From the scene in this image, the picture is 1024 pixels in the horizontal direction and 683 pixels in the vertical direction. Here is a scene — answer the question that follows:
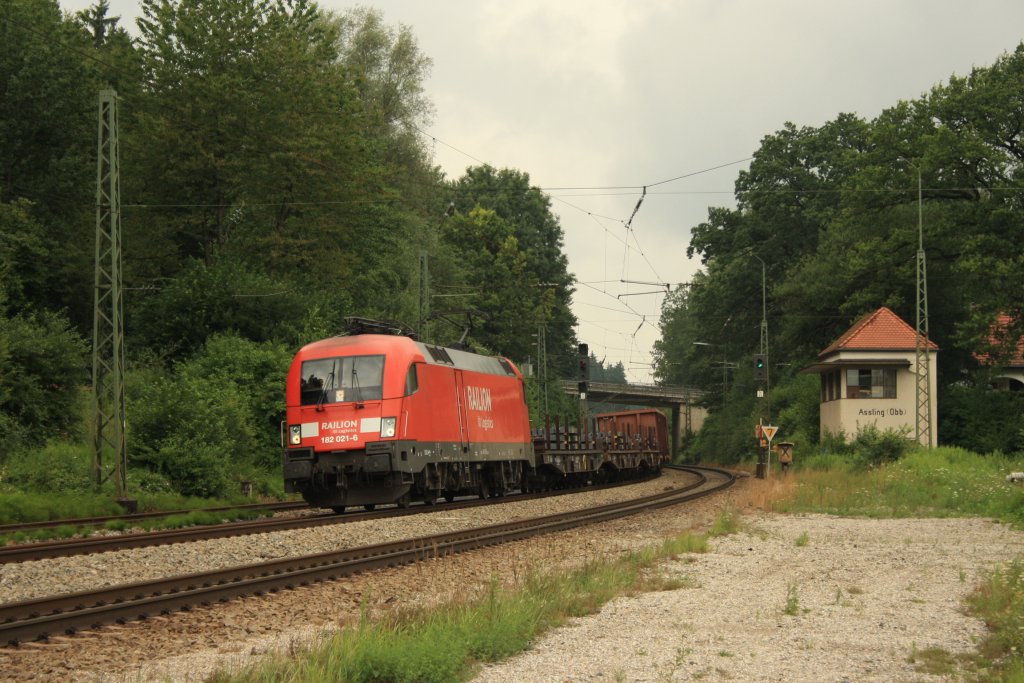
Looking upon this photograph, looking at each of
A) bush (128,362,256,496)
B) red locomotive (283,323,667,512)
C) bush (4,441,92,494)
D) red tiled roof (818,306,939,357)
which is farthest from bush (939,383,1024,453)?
bush (4,441,92,494)

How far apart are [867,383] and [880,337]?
1.90 meters

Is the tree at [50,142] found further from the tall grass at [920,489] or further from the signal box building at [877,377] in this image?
the signal box building at [877,377]

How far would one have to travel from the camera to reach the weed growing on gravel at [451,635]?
7.20 metres

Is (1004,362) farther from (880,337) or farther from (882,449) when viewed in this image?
(882,449)

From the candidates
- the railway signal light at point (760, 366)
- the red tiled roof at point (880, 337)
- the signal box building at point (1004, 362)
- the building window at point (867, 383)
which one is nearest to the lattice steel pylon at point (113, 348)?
the railway signal light at point (760, 366)

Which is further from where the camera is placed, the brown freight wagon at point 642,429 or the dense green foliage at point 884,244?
the brown freight wagon at point 642,429

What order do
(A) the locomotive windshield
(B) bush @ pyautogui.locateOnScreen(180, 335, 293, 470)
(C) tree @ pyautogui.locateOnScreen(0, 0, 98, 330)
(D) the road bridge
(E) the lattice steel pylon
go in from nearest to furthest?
(E) the lattice steel pylon < (A) the locomotive windshield < (B) bush @ pyautogui.locateOnScreen(180, 335, 293, 470) < (C) tree @ pyautogui.locateOnScreen(0, 0, 98, 330) < (D) the road bridge

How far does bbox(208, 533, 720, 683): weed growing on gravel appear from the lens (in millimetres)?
7195

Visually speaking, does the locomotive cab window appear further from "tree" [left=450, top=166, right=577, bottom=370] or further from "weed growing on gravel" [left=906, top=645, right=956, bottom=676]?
"tree" [left=450, top=166, right=577, bottom=370]

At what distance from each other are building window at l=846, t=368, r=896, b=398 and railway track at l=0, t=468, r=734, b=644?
30010mm

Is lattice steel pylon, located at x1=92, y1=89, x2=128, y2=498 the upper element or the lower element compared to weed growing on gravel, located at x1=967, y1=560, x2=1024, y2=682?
upper

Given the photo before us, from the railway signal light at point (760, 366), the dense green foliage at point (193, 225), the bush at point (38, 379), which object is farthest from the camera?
the railway signal light at point (760, 366)

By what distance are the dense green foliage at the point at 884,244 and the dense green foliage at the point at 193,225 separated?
64.3ft

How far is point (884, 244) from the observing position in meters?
47.0
